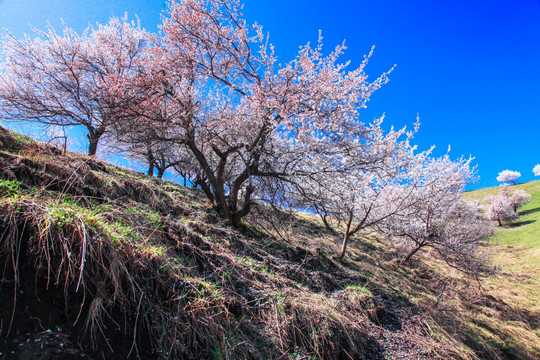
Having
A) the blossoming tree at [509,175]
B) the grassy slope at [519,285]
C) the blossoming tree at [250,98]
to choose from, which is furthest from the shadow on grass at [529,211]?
the blossoming tree at [250,98]

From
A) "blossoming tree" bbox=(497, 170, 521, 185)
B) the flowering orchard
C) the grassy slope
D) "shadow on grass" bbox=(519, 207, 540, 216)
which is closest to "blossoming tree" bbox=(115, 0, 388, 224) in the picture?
the flowering orchard

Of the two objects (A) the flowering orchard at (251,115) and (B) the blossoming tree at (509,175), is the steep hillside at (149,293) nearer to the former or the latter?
(A) the flowering orchard at (251,115)

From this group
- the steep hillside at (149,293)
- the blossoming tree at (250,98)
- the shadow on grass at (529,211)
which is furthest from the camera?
the shadow on grass at (529,211)

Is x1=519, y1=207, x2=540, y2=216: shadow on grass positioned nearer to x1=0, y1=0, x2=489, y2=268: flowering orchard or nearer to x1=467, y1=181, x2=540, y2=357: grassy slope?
x1=467, y1=181, x2=540, y2=357: grassy slope

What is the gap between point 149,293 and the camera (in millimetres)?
2459

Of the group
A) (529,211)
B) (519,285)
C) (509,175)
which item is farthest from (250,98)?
(509,175)

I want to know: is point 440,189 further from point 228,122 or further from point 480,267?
point 228,122

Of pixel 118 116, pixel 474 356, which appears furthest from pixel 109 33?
pixel 474 356

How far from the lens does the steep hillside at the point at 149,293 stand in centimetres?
198

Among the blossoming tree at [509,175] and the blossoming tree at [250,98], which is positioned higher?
the blossoming tree at [509,175]

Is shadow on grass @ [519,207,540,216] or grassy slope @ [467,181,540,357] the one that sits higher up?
shadow on grass @ [519,207,540,216]

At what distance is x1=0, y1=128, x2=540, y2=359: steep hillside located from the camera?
6.50ft

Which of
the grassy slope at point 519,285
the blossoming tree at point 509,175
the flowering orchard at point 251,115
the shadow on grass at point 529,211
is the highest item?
the blossoming tree at point 509,175

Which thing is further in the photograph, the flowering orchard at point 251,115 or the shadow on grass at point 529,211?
the shadow on grass at point 529,211
